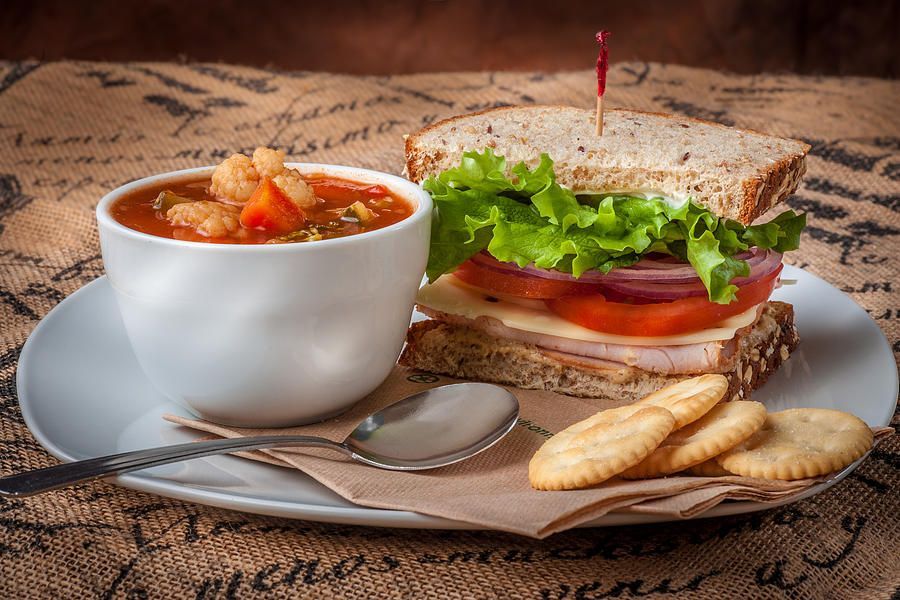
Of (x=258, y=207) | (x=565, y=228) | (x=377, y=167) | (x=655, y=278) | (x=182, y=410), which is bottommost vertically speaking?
(x=182, y=410)

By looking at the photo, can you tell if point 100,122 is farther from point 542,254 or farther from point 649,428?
point 649,428

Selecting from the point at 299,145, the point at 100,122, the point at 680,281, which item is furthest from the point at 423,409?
the point at 100,122

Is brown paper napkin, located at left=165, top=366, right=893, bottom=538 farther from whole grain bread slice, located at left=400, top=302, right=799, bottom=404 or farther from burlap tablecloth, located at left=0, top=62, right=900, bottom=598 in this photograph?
whole grain bread slice, located at left=400, top=302, right=799, bottom=404

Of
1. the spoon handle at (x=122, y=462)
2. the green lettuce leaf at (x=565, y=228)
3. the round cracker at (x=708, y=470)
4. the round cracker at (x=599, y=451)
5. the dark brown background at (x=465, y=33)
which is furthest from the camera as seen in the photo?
the dark brown background at (x=465, y=33)

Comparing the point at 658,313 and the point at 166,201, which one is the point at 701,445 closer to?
the point at 658,313

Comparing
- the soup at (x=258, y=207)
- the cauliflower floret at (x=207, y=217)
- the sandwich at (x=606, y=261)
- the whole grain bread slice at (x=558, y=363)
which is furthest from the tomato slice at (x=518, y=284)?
the cauliflower floret at (x=207, y=217)

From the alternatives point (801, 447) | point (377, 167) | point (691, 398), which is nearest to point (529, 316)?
point (691, 398)

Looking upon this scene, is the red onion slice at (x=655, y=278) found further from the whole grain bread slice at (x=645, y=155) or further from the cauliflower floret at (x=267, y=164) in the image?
the cauliflower floret at (x=267, y=164)
